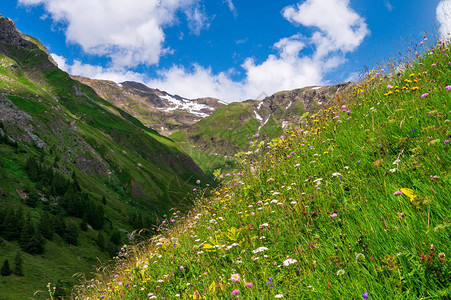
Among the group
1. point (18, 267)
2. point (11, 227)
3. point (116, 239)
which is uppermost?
point (11, 227)

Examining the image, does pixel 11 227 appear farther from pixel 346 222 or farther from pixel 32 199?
pixel 346 222

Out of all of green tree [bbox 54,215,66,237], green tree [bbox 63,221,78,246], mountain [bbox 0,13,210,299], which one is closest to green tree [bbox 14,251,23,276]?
mountain [bbox 0,13,210,299]

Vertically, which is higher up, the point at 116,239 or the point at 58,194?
the point at 58,194

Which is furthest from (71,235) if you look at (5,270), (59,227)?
(5,270)

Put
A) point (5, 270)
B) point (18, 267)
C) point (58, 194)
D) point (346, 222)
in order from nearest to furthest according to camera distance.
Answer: point (346, 222) → point (5, 270) → point (18, 267) → point (58, 194)

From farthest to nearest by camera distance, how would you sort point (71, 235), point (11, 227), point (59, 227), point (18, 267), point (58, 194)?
1. point (58, 194)
2. point (71, 235)
3. point (59, 227)
4. point (11, 227)
5. point (18, 267)

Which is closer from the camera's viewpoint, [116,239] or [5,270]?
[5,270]

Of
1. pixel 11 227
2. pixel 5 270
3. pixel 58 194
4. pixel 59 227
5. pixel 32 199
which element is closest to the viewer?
pixel 5 270

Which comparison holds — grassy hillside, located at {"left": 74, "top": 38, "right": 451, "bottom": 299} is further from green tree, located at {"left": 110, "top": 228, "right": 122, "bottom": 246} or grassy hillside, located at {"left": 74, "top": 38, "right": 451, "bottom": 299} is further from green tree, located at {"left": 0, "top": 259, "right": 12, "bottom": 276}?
green tree, located at {"left": 110, "top": 228, "right": 122, "bottom": 246}

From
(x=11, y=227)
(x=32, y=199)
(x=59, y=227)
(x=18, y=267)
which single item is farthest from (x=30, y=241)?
(x=32, y=199)

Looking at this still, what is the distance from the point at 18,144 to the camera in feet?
249

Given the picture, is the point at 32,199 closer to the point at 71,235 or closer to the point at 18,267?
the point at 71,235

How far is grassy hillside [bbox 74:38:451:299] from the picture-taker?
2127 millimetres

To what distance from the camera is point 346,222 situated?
301 centimetres
